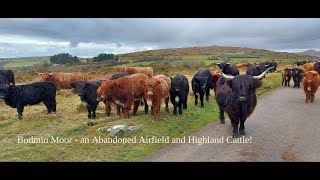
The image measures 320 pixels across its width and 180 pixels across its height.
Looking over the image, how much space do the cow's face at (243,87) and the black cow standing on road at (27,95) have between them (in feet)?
27.3

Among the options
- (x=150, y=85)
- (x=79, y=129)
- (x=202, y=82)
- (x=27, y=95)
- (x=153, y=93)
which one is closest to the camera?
(x=79, y=129)

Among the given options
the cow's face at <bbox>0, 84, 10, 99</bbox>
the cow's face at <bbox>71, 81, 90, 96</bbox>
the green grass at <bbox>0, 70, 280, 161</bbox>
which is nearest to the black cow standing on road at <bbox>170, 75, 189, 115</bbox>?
the green grass at <bbox>0, 70, 280, 161</bbox>

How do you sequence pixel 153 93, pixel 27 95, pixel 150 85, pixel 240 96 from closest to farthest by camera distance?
1. pixel 240 96
2. pixel 150 85
3. pixel 153 93
4. pixel 27 95

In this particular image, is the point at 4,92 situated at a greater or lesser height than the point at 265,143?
greater

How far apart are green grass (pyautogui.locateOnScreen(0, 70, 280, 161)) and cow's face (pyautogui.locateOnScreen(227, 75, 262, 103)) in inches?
92.0

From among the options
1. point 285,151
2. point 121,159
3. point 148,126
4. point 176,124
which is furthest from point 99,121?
point 285,151

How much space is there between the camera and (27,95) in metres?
13.1

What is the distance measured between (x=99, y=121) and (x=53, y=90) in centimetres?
361

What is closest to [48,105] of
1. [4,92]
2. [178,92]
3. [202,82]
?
[4,92]

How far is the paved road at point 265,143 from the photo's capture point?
7.48 meters

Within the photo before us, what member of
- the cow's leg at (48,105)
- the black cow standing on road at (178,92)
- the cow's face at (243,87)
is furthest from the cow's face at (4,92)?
the cow's face at (243,87)

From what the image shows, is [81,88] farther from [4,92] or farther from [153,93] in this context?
[4,92]

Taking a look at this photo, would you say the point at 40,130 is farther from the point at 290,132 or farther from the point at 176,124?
the point at 290,132

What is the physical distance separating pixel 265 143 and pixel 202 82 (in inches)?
242
